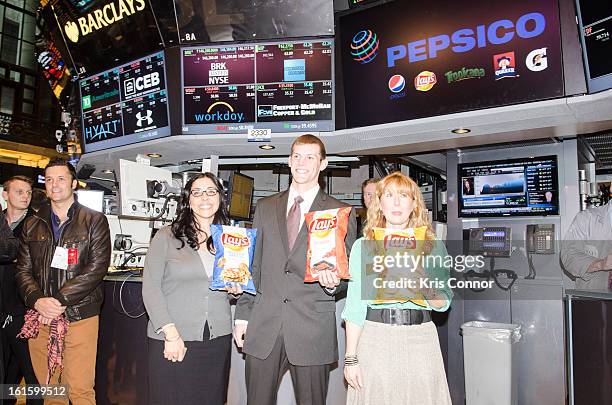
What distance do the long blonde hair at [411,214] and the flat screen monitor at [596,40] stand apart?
1.81m

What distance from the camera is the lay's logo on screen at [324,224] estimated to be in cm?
230

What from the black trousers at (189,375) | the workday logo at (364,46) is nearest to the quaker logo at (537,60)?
the workday logo at (364,46)

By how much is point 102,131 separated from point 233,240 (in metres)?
3.52

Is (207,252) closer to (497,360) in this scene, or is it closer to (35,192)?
(35,192)

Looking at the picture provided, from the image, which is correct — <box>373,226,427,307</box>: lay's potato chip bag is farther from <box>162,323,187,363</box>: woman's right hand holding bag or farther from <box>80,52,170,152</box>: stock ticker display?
<box>80,52,170,152</box>: stock ticker display

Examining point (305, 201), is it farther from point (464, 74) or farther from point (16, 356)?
point (16, 356)

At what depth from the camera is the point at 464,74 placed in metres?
3.70

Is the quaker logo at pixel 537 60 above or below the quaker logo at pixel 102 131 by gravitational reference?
above

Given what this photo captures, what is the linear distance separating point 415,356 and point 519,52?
2495 millimetres

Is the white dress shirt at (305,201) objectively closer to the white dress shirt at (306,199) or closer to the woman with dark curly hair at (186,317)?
the white dress shirt at (306,199)

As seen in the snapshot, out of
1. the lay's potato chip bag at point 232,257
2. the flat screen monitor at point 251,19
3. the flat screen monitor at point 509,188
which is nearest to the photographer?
the lay's potato chip bag at point 232,257

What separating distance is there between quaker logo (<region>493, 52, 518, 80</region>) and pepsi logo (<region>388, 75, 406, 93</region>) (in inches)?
28.2

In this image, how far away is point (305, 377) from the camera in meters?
2.32

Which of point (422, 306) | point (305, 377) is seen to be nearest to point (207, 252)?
point (305, 377)
